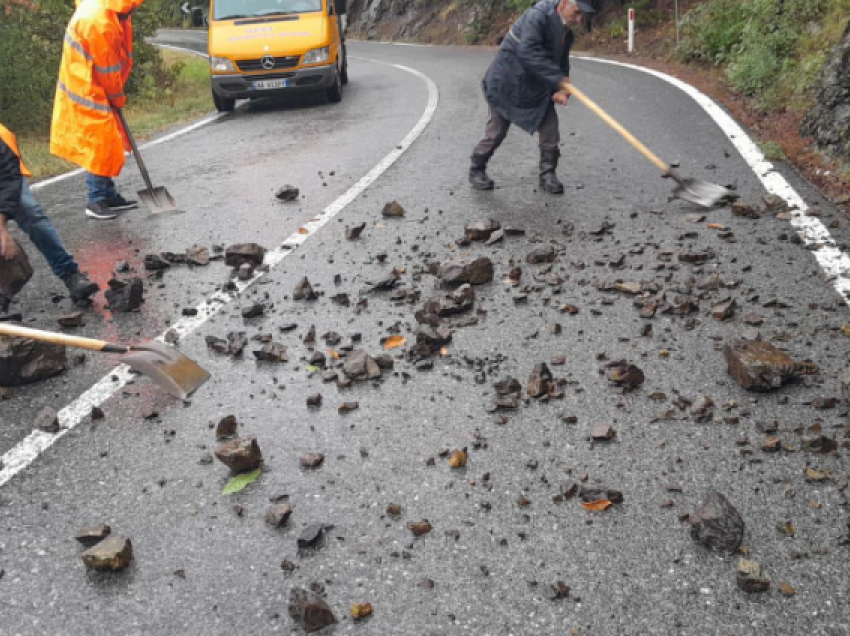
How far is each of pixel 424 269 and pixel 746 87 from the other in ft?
23.2

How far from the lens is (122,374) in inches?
144

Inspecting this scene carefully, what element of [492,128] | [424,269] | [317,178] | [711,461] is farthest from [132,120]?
[711,461]

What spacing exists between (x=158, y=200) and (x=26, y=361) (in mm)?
3188

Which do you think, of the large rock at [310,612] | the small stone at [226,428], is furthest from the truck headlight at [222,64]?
the large rock at [310,612]

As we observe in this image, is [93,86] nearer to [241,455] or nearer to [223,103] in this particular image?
[241,455]

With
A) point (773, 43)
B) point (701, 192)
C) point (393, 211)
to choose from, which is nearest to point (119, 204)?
point (393, 211)

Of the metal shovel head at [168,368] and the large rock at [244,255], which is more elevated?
the large rock at [244,255]

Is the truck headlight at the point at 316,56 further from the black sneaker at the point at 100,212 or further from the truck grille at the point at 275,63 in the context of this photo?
the black sneaker at the point at 100,212

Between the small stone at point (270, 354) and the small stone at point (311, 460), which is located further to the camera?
the small stone at point (270, 354)

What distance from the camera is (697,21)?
15.5m

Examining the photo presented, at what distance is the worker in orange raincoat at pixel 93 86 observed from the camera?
231 inches

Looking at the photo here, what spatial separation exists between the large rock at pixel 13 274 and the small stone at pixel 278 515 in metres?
2.76

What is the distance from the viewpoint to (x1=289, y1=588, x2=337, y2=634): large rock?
83.2 inches

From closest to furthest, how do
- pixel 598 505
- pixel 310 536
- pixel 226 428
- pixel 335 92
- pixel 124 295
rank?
pixel 310 536, pixel 598 505, pixel 226 428, pixel 124 295, pixel 335 92
